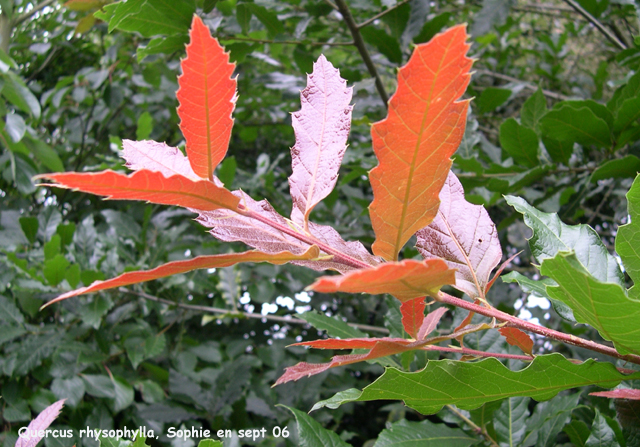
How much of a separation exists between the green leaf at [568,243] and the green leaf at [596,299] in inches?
6.5

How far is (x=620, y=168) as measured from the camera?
1.11 metres

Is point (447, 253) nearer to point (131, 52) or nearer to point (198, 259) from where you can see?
point (198, 259)

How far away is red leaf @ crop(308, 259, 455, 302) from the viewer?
350 millimetres

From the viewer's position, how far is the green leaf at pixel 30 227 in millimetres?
1778

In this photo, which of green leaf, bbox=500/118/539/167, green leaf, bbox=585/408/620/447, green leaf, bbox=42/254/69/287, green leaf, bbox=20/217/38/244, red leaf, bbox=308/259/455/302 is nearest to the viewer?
red leaf, bbox=308/259/455/302

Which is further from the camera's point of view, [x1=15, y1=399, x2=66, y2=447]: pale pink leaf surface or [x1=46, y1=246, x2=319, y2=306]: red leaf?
[x1=15, y1=399, x2=66, y2=447]: pale pink leaf surface

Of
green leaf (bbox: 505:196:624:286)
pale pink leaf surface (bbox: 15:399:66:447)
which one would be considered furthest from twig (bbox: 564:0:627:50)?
pale pink leaf surface (bbox: 15:399:66:447)

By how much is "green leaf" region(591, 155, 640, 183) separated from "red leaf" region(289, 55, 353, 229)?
814 mm

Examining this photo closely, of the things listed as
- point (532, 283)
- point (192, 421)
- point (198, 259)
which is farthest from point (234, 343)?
point (198, 259)

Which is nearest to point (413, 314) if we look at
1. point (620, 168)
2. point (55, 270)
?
point (620, 168)

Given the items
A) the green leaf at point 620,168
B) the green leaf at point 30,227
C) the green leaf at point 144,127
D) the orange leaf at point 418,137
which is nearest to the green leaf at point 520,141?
the green leaf at point 620,168

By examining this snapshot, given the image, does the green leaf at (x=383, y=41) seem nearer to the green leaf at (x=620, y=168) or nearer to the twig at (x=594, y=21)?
the twig at (x=594, y=21)

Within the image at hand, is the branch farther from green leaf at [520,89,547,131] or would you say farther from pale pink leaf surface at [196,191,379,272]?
green leaf at [520,89,547,131]

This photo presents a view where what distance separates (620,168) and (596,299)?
0.84 metres
